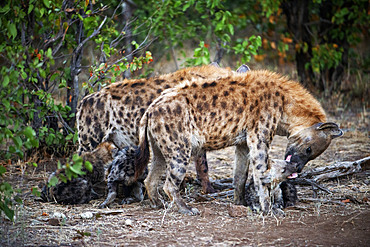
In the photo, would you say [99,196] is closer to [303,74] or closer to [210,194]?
[210,194]

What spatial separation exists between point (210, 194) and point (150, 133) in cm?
106

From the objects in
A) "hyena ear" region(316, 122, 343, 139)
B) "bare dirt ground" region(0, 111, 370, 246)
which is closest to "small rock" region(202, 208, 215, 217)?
"bare dirt ground" region(0, 111, 370, 246)

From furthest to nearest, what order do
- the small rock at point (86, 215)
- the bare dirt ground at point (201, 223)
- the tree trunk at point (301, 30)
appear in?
the tree trunk at point (301, 30), the small rock at point (86, 215), the bare dirt ground at point (201, 223)

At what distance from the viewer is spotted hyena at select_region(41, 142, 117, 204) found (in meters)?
4.84

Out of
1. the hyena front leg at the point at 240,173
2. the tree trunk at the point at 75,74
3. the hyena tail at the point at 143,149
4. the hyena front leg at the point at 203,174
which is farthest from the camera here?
the tree trunk at the point at 75,74

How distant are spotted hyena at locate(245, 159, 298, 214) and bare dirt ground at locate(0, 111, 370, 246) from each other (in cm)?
11

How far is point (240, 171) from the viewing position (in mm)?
5098

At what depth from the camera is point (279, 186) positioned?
15.9 ft

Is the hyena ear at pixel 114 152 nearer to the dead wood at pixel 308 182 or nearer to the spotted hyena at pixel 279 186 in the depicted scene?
the spotted hyena at pixel 279 186

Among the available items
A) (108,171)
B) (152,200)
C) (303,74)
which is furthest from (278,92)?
(303,74)

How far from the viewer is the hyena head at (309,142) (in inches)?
193

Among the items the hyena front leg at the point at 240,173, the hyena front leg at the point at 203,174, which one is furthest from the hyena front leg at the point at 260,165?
the hyena front leg at the point at 203,174

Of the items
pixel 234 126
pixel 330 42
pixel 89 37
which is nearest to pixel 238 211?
pixel 234 126

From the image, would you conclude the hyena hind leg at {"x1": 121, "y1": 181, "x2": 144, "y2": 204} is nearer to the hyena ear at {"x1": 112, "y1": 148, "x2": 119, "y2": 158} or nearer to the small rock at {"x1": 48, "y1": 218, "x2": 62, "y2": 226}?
the hyena ear at {"x1": 112, "y1": 148, "x2": 119, "y2": 158}
